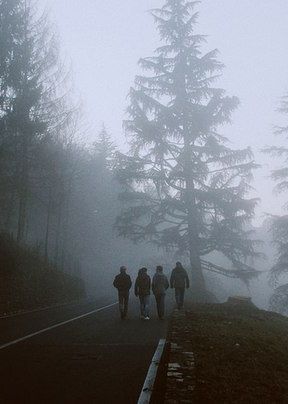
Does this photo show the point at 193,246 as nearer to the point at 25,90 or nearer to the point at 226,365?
the point at 25,90

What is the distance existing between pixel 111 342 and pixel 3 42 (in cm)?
1841

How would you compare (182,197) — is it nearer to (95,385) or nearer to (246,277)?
(246,277)

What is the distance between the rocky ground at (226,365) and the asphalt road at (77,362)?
2.04 feet

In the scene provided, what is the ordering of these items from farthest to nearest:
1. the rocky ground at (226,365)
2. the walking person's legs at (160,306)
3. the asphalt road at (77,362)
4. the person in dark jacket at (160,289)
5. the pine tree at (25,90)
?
the pine tree at (25,90) < the person in dark jacket at (160,289) < the walking person's legs at (160,306) < the asphalt road at (77,362) < the rocky ground at (226,365)

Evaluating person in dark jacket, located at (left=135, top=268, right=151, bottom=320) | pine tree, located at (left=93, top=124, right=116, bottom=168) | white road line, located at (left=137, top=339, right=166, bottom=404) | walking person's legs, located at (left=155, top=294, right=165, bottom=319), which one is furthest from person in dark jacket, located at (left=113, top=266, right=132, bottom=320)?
pine tree, located at (left=93, top=124, right=116, bottom=168)

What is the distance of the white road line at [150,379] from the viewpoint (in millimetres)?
5152

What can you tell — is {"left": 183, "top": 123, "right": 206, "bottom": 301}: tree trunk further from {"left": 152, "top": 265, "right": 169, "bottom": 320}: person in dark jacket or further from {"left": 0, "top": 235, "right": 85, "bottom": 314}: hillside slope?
{"left": 152, "top": 265, "right": 169, "bottom": 320}: person in dark jacket


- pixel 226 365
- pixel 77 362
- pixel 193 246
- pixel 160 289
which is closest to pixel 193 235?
pixel 193 246

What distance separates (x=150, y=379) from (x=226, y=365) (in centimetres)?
155

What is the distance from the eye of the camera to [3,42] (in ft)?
70.9

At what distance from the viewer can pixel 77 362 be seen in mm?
7117

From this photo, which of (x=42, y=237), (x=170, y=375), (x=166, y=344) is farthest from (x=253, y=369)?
(x=42, y=237)

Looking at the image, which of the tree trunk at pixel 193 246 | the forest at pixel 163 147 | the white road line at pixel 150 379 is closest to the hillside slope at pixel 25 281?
the forest at pixel 163 147

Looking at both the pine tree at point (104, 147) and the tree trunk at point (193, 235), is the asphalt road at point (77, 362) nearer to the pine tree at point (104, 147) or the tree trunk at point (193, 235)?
the tree trunk at point (193, 235)
